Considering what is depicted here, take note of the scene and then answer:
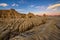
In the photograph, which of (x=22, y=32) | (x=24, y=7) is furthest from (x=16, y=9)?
(x=22, y=32)

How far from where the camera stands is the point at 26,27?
7.98 feet

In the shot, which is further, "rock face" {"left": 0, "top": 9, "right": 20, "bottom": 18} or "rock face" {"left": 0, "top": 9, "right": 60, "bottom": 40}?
"rock face" {"left": 0, "top": 9, "right": 20, "bottom": 18}

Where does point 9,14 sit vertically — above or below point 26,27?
above

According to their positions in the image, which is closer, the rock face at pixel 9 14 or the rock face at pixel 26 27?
the rock face at pixel 26 27

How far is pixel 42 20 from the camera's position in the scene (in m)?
2.44

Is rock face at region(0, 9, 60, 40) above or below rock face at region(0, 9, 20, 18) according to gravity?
below

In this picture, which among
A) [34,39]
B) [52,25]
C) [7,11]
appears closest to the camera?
[34,39]

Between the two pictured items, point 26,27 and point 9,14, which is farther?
point 9,14

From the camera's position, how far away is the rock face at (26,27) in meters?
2.29

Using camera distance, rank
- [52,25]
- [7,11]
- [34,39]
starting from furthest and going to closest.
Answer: [7,11], [52,25], [34,39]

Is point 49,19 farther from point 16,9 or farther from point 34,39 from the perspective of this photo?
point 16,9

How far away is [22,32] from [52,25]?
0.60 meters

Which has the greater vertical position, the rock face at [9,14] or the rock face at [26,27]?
the rock face at [9,14]

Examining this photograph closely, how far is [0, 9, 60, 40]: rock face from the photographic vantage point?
90.2 inches
